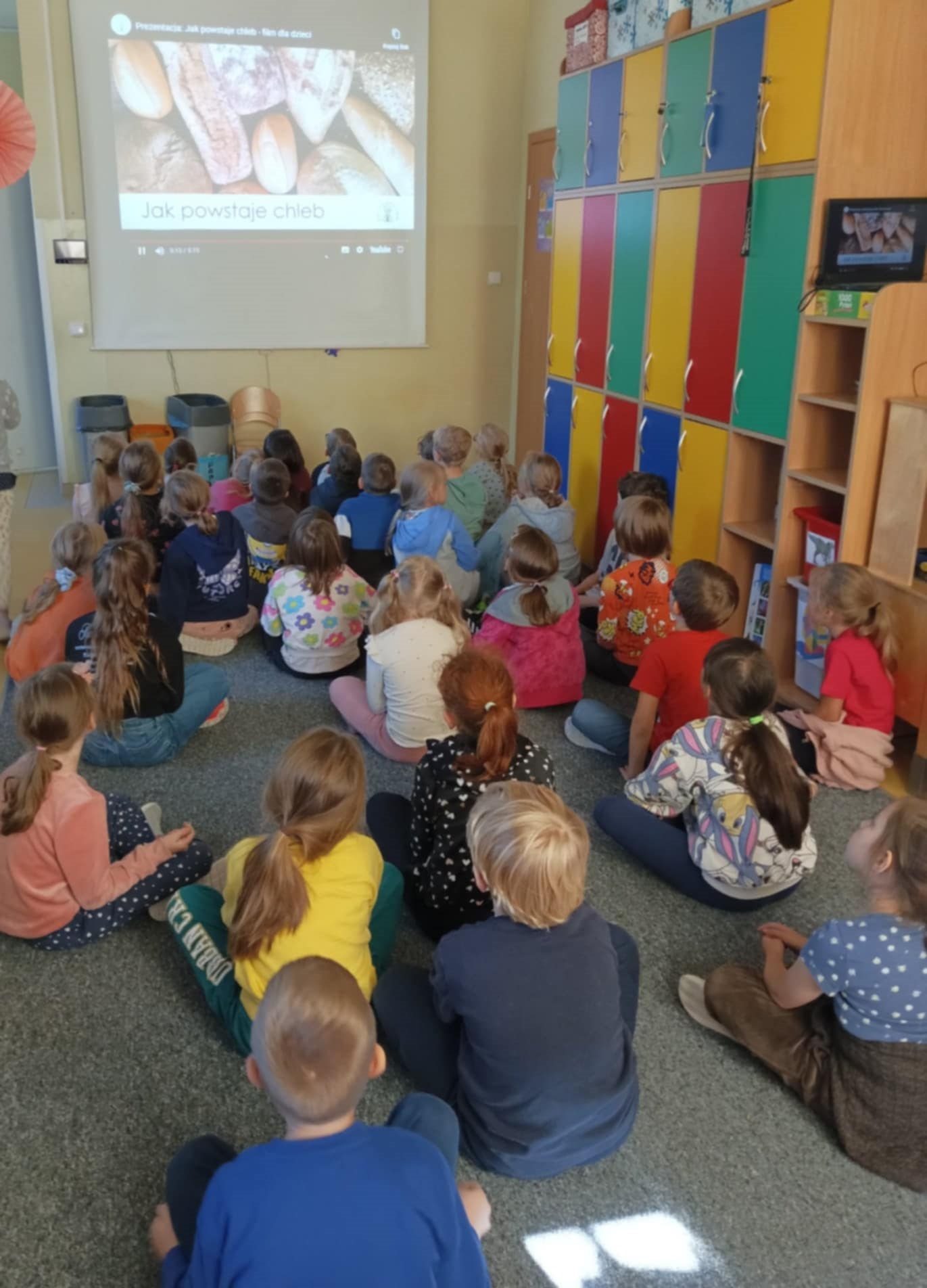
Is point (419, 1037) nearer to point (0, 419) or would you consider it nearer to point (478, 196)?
point (0, 419)

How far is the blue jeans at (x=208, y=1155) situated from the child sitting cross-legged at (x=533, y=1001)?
0.13 metres

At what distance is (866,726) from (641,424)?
196cm

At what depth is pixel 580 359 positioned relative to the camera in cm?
548

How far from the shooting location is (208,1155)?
174 centimetres

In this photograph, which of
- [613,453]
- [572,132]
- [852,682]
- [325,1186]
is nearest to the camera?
[325,1186]

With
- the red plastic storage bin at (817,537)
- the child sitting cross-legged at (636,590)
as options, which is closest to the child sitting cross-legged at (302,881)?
the child sitting cross-legged at (636,590)

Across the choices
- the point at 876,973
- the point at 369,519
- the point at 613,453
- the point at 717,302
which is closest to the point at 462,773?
the point at 876,973

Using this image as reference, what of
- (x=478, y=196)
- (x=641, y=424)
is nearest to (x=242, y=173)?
(x=478, y=196)

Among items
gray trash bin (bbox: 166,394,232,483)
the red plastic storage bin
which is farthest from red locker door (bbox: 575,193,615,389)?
gray trash bin (bbox: 166,394,232,483)

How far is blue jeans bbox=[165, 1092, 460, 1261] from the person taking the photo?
5.54 ft

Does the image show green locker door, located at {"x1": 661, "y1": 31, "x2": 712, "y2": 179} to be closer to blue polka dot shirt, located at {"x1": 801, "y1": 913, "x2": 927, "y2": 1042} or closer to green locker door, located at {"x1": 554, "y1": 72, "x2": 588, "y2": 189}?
green locker door, located at {"x1": 554, "y1": 72, "x2": 588, "y2": 189}

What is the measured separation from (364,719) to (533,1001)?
1.90 m

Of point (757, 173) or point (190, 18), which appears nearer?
point (757, 173)

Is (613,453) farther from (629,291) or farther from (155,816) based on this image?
(155,816)
